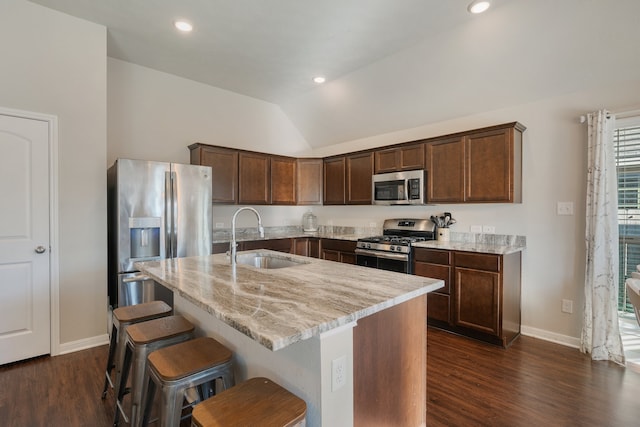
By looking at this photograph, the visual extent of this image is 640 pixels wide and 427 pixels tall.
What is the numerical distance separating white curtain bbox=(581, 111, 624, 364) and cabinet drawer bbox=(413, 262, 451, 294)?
1199mm

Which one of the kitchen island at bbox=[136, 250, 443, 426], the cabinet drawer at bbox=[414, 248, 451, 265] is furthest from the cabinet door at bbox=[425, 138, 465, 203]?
the kitchen island at bbox=[136, 250, 443, 426]

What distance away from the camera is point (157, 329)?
69.9 inches

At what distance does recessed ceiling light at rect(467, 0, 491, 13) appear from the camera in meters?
2.53

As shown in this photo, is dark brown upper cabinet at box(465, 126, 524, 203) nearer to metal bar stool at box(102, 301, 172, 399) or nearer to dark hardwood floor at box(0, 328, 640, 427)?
dark hardwood floor at box(0, 328, 640, 427)

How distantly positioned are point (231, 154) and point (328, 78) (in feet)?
5.52

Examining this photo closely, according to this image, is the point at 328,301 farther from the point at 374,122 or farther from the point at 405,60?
the point at 374,122

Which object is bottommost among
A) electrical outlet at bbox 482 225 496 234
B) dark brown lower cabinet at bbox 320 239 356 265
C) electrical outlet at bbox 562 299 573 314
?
electrical outlet at bbox 562 299 573 314

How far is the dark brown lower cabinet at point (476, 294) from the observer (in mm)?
2951

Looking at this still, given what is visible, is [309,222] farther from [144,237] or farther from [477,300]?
[477,300]

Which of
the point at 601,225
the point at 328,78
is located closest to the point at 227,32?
the point at 328,78

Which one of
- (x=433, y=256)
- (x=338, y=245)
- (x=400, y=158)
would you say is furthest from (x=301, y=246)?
(x=433, y=256)

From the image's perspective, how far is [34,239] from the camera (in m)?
2.77

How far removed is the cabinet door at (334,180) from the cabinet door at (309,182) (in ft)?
0.37

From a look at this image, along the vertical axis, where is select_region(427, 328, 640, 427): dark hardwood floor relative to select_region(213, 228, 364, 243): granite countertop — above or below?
below
